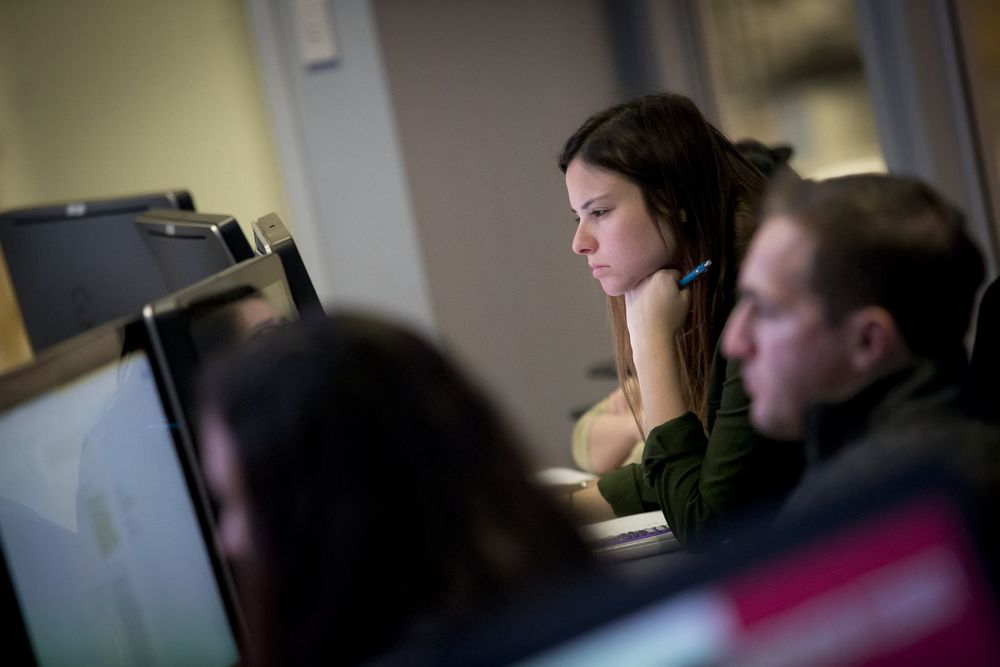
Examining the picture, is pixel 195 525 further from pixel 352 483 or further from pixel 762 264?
pixel 762 264

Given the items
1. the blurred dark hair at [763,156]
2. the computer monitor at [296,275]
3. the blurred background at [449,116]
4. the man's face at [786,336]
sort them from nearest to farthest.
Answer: the man's face at [786,336], the computer monitor at [296,275], the blurred dark hair at [763,156], the blurred background at [449,116]

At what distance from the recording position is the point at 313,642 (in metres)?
0.70

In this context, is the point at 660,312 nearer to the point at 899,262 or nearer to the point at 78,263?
the point at 899,262

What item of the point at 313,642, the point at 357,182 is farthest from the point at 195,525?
the point at 357,182

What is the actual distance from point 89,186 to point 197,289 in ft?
8.60

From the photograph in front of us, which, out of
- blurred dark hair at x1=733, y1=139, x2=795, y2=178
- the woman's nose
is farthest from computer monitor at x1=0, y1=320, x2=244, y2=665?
blurred dark hair at x1=733, y1=139, x2=795, y2=178

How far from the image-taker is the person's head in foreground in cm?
→ 94

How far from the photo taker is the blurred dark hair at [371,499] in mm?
690

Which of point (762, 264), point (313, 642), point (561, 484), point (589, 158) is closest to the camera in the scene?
point (313, 642)

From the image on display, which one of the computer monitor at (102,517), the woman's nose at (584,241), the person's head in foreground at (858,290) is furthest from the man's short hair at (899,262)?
the woman's nose at (584,241)

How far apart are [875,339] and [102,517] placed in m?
0.66

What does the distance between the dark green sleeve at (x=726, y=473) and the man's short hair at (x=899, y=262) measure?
45 cm

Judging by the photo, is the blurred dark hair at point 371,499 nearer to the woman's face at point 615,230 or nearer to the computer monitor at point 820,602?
the computer monitor at point 820,602

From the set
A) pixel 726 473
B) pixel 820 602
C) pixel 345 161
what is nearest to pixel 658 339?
pixel 726 473
